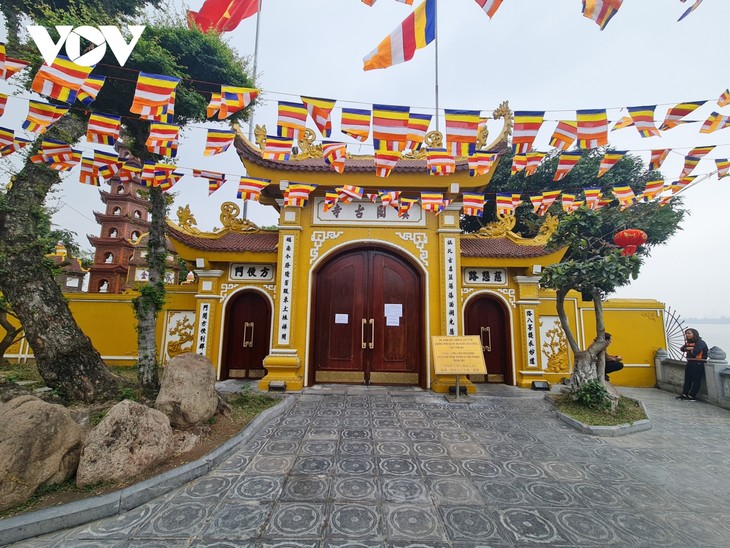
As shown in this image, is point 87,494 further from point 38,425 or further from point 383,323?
point 383,323

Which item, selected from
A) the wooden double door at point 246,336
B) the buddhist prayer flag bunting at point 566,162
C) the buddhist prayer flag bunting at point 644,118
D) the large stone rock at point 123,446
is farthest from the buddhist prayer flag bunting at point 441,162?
the large stone rock at point 123,446

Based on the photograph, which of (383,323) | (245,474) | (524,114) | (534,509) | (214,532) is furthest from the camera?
(383,323)

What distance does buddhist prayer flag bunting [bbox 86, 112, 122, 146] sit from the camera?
5097mm

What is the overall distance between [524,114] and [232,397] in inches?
288

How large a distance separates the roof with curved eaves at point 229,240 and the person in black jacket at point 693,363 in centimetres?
990

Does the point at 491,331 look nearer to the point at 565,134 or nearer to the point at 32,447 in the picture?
the point at 565,134

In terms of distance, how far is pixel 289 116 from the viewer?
5477 mm

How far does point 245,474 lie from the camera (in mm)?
3146

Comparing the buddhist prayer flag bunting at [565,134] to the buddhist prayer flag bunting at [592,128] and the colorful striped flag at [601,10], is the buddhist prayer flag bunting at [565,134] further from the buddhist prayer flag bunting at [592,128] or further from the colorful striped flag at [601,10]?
the colorful striped flag at [601,10]

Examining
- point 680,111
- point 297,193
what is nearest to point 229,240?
point 297,193

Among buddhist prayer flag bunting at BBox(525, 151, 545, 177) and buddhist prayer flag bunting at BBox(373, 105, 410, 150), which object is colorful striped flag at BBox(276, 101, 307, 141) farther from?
buddhist prayer flag bunting at BBox(525, 151, 545, 177)

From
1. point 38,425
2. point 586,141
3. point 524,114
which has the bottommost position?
point 38,425

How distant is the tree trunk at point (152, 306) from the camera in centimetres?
480

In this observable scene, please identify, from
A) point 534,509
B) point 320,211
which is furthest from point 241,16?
point 534,509
